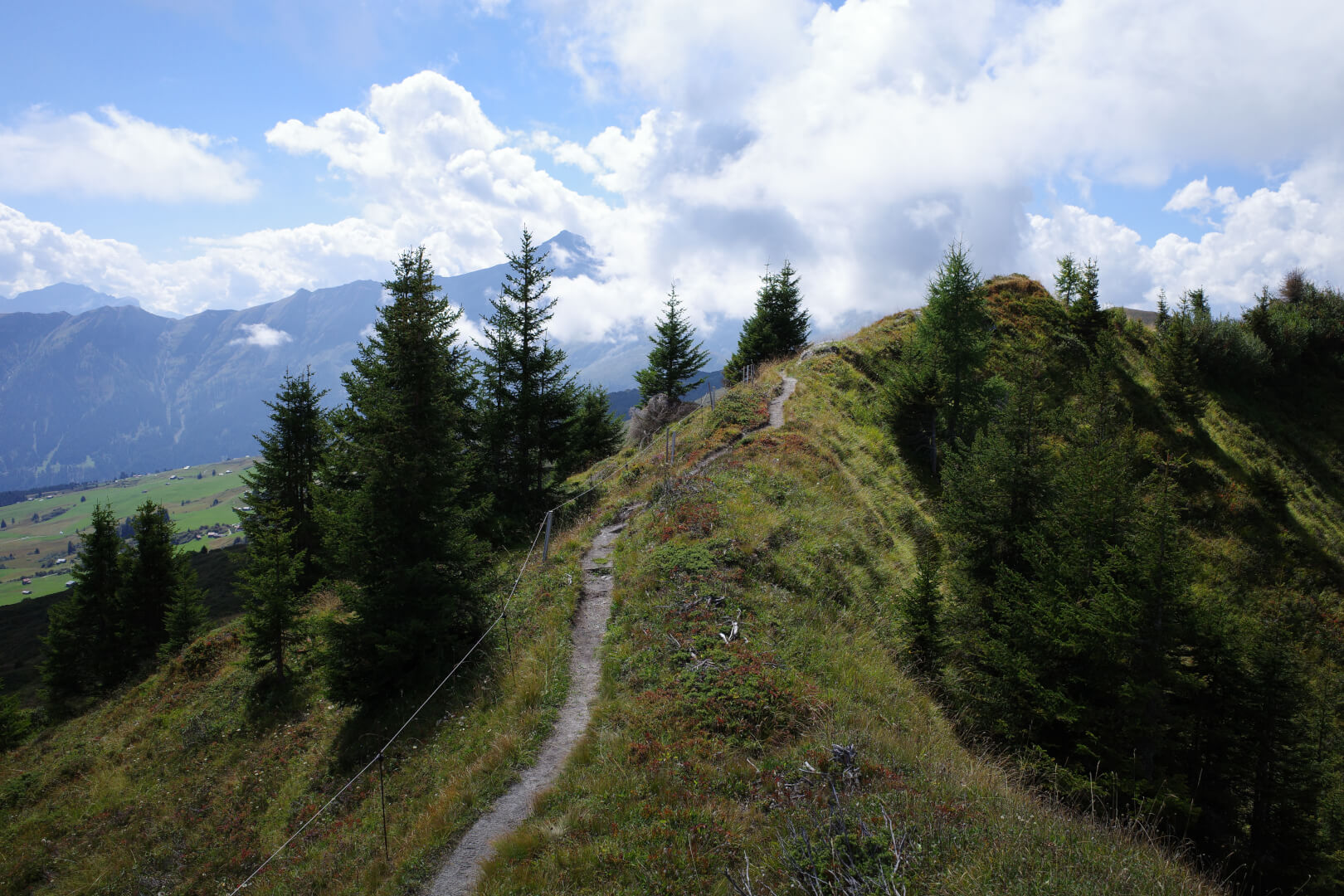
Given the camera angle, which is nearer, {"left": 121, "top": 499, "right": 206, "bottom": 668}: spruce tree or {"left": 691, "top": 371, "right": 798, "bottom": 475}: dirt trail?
{"left": 691, "top": 371, "right": 798, "bottom": 475}: dirt trail

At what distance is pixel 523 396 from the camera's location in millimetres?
25859

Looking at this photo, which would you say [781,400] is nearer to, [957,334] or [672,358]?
[957,334]

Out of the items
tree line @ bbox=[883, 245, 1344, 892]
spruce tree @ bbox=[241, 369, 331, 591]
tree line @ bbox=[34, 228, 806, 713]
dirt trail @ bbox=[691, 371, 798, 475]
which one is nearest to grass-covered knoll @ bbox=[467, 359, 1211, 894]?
tree line @ bbox=[883, 245, 1344, 892]

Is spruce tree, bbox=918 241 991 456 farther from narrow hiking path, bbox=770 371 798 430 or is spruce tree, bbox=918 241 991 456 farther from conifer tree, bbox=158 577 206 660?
conifer tree, bbox=158 577 206 660

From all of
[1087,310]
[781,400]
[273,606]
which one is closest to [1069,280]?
[1087,310]

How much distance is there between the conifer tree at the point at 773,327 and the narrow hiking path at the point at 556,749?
96.2 ft

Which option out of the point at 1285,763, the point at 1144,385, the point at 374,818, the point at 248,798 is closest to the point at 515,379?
the point at 248,798

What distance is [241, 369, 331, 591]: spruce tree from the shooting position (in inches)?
1200

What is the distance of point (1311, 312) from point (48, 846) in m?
76.1

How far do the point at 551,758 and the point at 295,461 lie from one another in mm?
28912

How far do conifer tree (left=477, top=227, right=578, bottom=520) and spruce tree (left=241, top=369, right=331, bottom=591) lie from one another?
11.0 m

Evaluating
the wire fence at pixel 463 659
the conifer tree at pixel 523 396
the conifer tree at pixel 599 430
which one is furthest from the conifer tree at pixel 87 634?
the conifer tree at pixel 599 430

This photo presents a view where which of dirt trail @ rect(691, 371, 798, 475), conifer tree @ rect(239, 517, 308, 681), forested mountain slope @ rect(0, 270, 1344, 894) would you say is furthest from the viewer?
dirt trail @ rect(691, 371, 798, 475)

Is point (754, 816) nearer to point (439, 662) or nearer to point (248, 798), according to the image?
point (439, 662)
